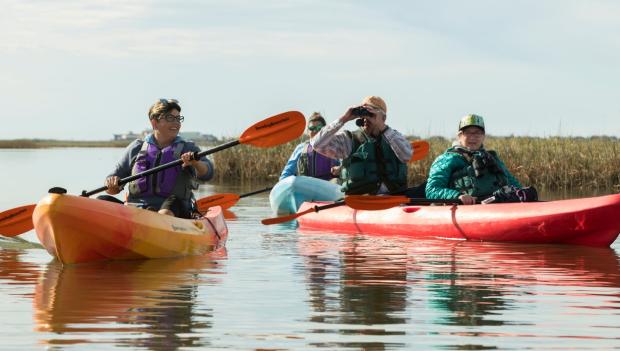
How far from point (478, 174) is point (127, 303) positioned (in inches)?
190

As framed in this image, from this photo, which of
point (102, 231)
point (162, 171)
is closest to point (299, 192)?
point (162, 171)

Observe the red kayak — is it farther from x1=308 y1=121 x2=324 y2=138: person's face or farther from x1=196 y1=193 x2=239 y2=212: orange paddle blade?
x1=308 y1=121 x2=324 y2=138: person's face

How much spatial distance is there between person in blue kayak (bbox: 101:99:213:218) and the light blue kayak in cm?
400

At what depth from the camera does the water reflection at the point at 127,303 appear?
5414 millimetres

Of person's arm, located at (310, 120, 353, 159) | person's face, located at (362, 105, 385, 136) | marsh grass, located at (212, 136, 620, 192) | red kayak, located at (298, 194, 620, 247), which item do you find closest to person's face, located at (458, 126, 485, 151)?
red kayak, located at (298, 194, 620, 247)

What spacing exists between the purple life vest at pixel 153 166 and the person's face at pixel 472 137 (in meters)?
2.68

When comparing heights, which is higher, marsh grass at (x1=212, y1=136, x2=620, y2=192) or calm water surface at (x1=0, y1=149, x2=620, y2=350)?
marsh grass at (x1=212, y1=136, x2=620, y2=192)

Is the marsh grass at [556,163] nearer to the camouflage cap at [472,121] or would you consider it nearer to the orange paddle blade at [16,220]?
the camouflage cap at [472,121]

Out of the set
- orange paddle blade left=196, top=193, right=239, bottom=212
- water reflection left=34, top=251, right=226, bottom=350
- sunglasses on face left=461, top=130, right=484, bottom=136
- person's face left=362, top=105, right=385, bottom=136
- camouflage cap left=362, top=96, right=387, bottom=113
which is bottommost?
water reflection left=34, top=251, right=226, bottom=350

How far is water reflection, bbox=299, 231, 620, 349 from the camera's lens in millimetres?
5844

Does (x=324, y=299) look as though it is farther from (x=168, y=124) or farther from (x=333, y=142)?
(x=333, y=142)

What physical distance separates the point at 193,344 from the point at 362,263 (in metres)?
3.75

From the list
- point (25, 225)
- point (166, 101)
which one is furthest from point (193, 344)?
point (25, 225)

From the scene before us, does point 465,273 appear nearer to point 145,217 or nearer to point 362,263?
point 362,263
